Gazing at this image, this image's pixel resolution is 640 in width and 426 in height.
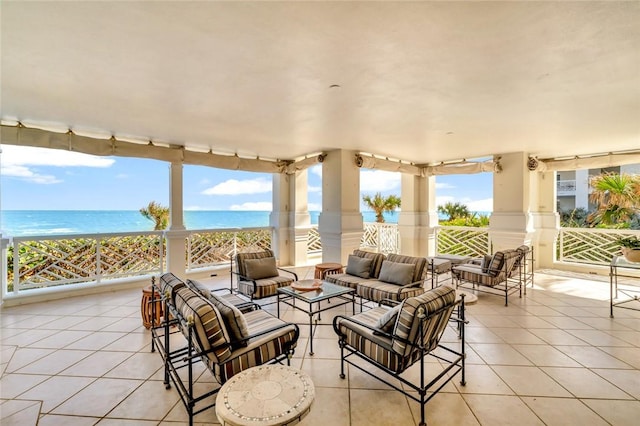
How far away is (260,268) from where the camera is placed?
398 centimetres

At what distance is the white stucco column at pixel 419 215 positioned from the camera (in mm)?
7027

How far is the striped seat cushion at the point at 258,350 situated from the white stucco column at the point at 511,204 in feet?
17.2

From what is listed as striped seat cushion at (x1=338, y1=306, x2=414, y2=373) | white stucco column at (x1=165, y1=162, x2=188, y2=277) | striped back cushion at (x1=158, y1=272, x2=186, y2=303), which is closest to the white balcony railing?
striped seat cushion at (x1=338, y1=306, x2=414, y2=373)

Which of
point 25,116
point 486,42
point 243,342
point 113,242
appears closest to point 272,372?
point 243,342

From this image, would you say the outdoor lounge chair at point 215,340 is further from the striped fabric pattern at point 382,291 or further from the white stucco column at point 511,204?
the white stucco column at point 511,204

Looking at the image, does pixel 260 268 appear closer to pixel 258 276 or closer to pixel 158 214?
pixel 258 276

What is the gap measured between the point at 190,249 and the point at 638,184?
856 cm

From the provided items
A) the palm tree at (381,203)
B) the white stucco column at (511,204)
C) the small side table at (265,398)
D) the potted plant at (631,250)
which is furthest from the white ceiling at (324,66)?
the palm tree at (381,203)

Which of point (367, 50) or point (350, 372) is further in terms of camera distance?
point (350, 372)

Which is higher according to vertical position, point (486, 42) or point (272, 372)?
point (486, 42)

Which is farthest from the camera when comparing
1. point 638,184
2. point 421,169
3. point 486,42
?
point 421,169

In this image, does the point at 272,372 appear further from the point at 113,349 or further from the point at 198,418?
the point at 113,349

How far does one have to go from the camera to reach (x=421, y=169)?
6.82 m

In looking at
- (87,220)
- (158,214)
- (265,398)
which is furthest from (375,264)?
(87,220)
